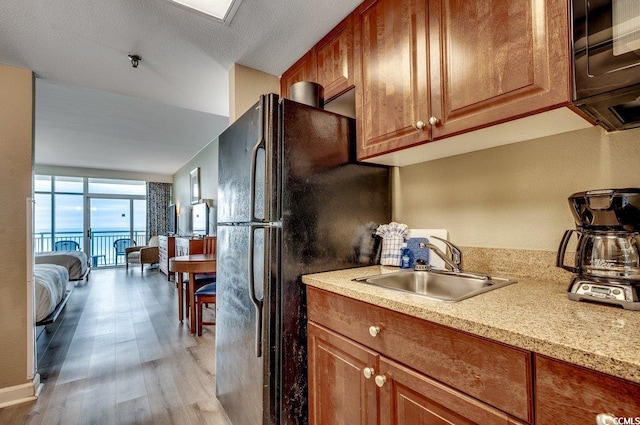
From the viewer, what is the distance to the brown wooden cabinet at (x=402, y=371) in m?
0.71

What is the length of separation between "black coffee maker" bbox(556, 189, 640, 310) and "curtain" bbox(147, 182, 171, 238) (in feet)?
30.6

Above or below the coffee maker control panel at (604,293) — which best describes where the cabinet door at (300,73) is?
above

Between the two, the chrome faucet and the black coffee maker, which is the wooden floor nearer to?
the chrome faucet

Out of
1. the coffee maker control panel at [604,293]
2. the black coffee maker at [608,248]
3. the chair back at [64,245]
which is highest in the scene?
the black coffee maker at [608,248]

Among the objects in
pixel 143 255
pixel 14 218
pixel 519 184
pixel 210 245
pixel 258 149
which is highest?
pixel 258 149

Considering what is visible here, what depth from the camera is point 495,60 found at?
1021mm

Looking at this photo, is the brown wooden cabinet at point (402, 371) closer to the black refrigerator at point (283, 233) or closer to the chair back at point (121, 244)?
the black refrigerator at point (283, 233)

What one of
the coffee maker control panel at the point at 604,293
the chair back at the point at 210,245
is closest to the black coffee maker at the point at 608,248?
the coffee maker control panel at the point at 604,293

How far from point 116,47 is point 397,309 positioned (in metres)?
2.25

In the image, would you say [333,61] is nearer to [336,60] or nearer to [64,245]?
[336,60]

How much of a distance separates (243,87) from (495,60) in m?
1.68

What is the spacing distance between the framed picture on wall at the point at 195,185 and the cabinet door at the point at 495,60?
5813 mm

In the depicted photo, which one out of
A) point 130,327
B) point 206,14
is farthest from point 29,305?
point 206,14

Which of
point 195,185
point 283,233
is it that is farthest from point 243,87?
point 195,185
